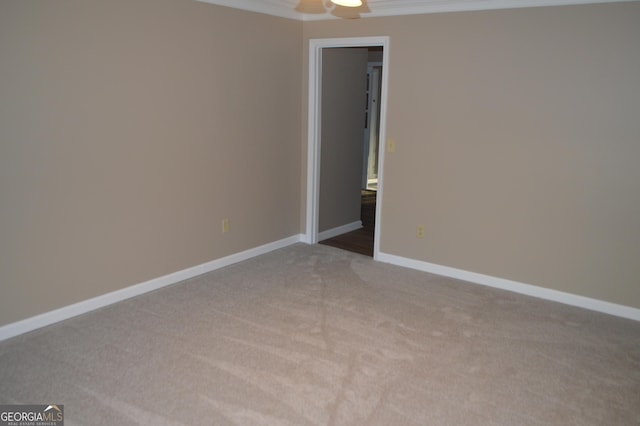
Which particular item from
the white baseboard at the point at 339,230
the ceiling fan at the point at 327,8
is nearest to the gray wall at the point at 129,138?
the ceiling fan at the point at 327,8

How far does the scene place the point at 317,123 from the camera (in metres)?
5.02

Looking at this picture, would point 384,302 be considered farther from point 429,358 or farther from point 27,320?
point 27,320

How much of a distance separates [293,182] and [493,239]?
83.3 inches

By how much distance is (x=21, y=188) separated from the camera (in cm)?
298

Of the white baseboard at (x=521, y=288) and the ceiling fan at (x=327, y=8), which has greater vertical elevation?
the ceiling fan at (x=327, y=8)

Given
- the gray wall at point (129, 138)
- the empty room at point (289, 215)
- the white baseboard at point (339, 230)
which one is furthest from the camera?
the white baseboard at point (339, 230)

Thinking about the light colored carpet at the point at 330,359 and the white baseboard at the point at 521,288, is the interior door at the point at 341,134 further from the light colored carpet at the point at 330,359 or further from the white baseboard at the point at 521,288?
the light colored carpet at the point at 330,359

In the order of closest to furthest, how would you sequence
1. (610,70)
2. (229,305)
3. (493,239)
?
1. (610,70)
2. (229,305)
3. (493,239)

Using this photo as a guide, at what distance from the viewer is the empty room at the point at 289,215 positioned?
105 inches

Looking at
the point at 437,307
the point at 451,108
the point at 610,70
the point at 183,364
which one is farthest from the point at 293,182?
the point at 610,70

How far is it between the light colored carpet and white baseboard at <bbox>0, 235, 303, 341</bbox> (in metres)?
0.07

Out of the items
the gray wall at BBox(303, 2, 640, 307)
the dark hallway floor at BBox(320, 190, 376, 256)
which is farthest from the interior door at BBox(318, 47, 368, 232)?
the gray wall at BBox(303, 2, 640, 307)

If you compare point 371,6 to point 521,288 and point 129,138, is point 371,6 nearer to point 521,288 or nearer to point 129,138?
point 129,138

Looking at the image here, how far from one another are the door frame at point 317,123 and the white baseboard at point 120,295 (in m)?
0.59
